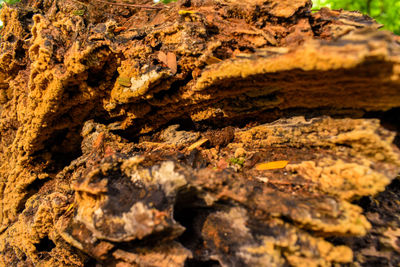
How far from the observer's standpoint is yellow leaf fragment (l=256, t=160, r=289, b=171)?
1.89m

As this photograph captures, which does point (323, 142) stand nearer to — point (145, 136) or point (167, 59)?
point (167, 59)

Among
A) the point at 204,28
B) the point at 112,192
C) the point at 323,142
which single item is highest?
the point at 204,28

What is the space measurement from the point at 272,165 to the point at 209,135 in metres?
0.76

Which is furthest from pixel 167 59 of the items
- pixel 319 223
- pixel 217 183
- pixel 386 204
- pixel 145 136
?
pixel 386 204

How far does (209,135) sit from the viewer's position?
237cm

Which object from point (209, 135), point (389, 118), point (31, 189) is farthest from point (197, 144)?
point (31, 189)

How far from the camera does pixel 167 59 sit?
6.88 feet

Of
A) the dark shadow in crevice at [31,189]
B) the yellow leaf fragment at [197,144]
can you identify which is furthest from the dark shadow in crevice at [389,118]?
the dark shadow in crevice at [31,189]

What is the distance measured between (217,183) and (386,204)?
181cm

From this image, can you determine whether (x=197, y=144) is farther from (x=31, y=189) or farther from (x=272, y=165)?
(x=31, y=189)

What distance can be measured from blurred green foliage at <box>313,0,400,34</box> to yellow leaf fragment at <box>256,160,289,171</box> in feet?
26.6

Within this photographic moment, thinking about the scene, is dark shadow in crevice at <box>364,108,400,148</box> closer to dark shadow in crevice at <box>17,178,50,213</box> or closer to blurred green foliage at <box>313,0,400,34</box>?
dark shadow in crevice at <box>17,178,50,213</box>

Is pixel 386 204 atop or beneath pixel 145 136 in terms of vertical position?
beneath

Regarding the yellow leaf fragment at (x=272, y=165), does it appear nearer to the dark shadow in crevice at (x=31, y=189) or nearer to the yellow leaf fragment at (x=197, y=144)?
the yellow leaf fragment at (x=197, y=144)
